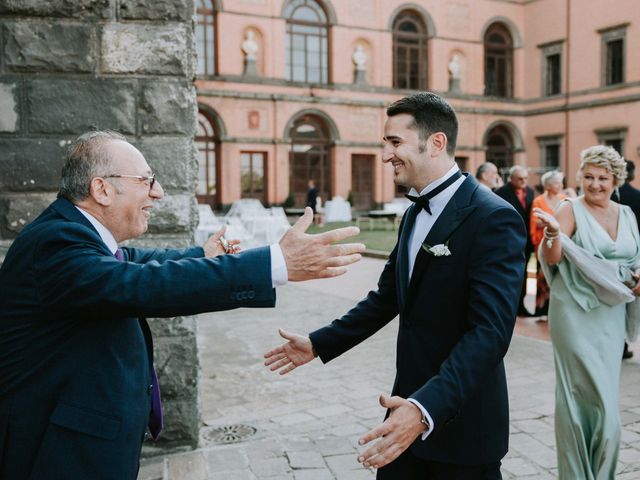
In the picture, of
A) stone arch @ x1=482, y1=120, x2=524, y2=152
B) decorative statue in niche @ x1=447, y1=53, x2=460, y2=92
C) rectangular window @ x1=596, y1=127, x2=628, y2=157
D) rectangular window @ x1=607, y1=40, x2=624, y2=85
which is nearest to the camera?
rectangular window @ x1=596, y1=127, x2=628, y2=157

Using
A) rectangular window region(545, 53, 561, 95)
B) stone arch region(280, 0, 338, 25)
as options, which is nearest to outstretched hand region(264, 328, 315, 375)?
stone arch region(280, 0, 338, 25)

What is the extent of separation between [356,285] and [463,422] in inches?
392

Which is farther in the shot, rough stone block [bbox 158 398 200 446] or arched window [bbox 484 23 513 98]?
arched window [bbox 484 23 513 98]

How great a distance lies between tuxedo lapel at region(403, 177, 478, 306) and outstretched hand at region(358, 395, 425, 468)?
0.49 meters

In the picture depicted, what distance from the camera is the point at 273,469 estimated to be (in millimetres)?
4078

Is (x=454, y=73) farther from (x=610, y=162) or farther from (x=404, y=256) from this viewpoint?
(x=404, y=256)

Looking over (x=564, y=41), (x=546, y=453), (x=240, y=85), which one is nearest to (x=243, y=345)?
(x=546, y=453)

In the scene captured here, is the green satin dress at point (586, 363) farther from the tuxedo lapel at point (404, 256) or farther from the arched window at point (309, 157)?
the arched window at point (309, 157)

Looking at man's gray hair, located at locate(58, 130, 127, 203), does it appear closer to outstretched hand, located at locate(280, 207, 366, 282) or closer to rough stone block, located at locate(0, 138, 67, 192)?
outstretched hand, located at locate(280, 207, 366, 282)

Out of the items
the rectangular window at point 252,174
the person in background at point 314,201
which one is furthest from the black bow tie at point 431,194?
the rectangular window at point 252,174

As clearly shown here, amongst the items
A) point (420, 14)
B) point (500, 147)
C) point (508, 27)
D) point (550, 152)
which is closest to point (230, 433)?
point (420, 14)

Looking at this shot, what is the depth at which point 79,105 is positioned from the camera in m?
3.98

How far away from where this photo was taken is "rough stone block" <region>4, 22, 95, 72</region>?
387cm

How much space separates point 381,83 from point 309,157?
202 inches
